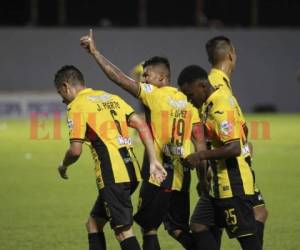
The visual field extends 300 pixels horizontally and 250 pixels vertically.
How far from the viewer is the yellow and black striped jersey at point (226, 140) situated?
703 centimetres

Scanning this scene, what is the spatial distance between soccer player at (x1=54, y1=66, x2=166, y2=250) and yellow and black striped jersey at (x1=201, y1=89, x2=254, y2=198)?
0.52 meters

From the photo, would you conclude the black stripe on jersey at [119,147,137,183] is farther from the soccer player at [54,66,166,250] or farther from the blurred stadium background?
the blurred stadium background

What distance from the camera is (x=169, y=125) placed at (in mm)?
7590

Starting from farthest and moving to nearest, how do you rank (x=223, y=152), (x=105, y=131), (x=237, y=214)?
(x=105, y=131), (x=237, y=214), (x=223, y=152)

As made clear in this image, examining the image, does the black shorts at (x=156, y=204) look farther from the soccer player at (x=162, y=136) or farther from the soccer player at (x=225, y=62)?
the soccer player at (x=225, y=62)

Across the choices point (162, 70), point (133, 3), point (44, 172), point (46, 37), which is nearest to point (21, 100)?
point (46, 37)

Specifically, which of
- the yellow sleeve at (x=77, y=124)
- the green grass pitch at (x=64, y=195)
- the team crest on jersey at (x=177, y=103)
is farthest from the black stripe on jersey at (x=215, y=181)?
the green grass pitch at (x=64, y=195)

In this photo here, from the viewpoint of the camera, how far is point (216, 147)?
7227mm

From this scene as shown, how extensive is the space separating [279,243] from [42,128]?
17.7 metres

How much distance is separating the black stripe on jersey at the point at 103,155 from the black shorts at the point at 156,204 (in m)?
0.43

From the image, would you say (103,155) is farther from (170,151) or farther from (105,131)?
(170,151)

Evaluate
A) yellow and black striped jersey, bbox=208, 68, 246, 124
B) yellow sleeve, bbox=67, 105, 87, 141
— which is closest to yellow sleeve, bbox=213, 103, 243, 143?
yellow and black striped jersey, bbox=208, 68, 246, 124

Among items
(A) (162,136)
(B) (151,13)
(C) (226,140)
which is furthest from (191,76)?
(B) (151,13)

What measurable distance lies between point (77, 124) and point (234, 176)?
1458 millimetres
